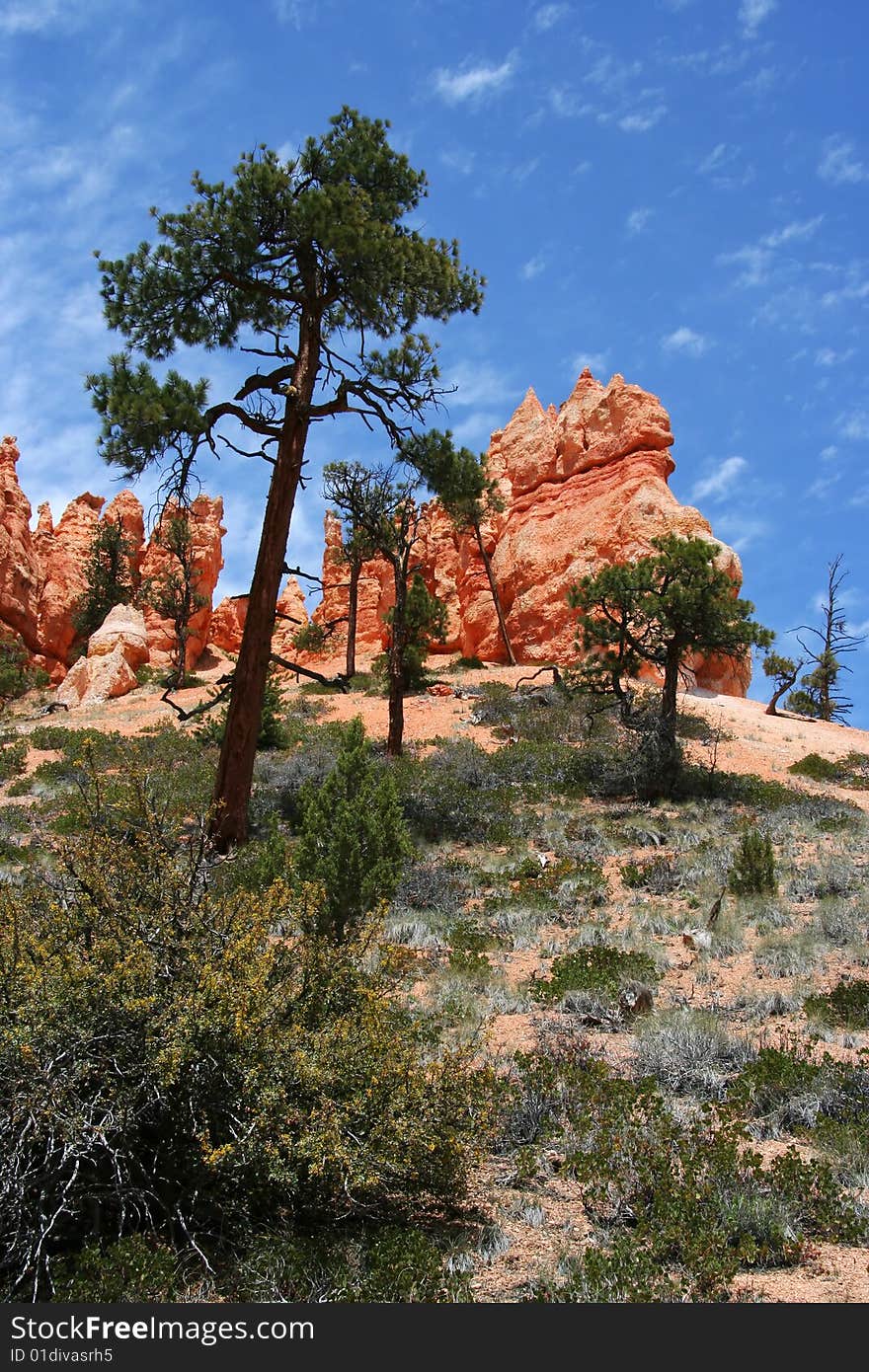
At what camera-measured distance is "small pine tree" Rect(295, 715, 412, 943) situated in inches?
332

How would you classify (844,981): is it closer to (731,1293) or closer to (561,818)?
(731,1293)

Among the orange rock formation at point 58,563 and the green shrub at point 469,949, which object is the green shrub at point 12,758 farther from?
the orange rock formation at point 58,563

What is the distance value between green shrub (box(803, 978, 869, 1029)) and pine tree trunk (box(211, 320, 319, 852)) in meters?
7.32

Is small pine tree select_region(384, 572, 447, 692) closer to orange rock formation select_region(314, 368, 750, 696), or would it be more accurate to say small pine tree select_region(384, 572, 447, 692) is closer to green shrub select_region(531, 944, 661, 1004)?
orange rock formation select_region(314, 368, 750, 696)

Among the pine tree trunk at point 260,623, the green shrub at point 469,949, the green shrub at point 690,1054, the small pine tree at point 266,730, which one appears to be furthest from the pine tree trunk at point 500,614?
the green shrub at point 690,1054

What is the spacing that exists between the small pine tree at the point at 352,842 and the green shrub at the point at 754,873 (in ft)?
11.8

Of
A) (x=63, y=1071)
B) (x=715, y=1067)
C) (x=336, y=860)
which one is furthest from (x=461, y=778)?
(x=63, y=1071)

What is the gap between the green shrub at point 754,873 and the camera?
32.3 ft

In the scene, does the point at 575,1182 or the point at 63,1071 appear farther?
the point at 575,1182

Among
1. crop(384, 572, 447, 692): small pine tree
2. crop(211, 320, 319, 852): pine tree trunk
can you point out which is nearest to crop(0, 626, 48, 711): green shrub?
crop(384, 572, 447, 692): small pine tree

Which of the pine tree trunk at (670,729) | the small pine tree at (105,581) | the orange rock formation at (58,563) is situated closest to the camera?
the pine tree trunk at (670,729)

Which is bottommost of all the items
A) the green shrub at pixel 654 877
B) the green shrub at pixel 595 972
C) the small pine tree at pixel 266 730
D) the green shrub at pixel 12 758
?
the green shrub at pixel 595 972

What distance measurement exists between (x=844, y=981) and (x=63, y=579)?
42621mm

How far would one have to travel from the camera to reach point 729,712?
88.8ft
